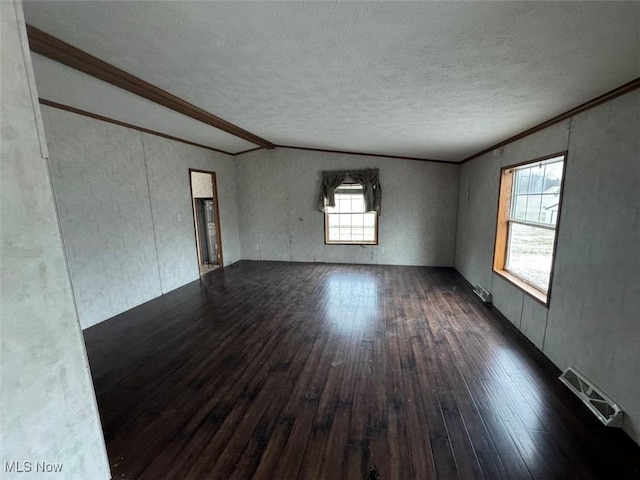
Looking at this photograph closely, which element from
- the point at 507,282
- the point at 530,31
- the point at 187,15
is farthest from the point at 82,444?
the point at 507,282

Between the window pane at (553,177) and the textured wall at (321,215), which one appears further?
the textured wall at (321,215)

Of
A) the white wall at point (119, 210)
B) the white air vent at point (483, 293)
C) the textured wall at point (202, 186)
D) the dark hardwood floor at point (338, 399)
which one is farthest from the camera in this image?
the textured wall at point (202, 186)

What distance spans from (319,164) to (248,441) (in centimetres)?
540

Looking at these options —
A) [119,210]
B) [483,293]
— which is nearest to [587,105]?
[483,293]

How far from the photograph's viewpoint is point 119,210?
148 inches

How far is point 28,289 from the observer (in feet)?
3.71

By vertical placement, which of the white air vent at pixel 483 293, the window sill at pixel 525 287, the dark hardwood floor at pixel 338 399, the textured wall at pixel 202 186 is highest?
the textured wall at pixel 202 186

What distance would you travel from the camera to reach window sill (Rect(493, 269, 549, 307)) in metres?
2.72

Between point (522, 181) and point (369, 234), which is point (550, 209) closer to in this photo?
point (522, 181)

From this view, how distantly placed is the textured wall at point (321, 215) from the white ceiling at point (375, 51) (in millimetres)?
3127

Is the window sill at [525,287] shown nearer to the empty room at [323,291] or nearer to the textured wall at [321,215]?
the empty room at [323,291]

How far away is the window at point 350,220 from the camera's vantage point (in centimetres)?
622

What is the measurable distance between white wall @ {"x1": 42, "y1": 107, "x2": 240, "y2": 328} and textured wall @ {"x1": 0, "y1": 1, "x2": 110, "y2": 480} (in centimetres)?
225

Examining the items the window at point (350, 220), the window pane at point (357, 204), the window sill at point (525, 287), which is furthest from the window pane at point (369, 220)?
the window sill at point (525, 287)
